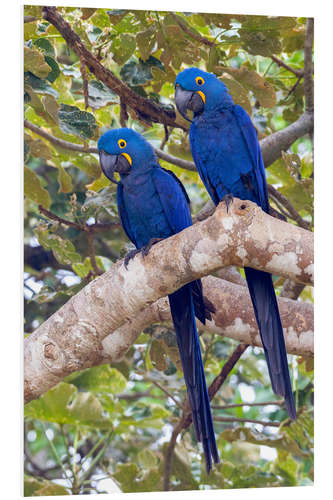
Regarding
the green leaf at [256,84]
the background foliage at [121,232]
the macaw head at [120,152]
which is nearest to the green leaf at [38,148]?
the background foliage at [121,232]

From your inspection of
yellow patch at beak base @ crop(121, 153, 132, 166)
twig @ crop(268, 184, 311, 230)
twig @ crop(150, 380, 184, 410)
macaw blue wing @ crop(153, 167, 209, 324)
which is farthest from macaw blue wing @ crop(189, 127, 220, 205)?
twig @ crop(150, 380, 184, 410)

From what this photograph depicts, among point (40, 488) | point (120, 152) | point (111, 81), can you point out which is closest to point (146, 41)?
point (111, 81)

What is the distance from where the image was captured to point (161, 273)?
2213 mm

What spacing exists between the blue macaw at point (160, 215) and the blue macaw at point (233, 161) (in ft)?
0.51

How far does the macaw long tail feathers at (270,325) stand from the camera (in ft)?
8.01

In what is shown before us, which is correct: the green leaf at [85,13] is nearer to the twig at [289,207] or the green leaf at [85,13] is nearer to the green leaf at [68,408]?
the twig at [289,207]

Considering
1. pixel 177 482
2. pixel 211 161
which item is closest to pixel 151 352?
pixel 177 482

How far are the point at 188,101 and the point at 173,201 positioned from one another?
374 mm

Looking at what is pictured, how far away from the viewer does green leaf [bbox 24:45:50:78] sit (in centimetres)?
255

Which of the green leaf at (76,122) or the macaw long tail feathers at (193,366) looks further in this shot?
the green leaf at (76,122)

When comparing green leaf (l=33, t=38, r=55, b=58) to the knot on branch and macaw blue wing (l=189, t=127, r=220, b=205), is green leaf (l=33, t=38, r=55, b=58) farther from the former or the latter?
the knot on branch

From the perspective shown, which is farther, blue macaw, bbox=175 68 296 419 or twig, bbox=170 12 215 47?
twig, bbox=170 12 215 47

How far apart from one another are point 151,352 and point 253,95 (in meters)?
1.17

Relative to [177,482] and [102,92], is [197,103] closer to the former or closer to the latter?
[102,92]
